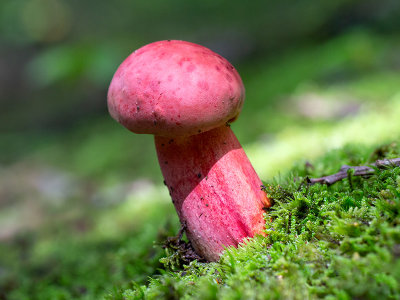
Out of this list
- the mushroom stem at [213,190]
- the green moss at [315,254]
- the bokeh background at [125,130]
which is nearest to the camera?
the green moss at [315,254]

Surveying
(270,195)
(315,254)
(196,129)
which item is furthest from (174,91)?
(315,254)

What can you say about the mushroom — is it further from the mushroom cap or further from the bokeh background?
the bokeh background

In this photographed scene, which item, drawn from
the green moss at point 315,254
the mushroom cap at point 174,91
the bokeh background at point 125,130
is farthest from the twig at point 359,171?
the mushroom cap at point 174,91

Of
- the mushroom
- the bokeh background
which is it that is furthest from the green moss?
the bokeh background

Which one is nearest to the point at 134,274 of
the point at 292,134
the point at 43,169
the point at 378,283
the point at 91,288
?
the point at 91,288

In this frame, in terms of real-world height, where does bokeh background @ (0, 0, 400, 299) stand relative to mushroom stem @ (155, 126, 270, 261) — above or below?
above

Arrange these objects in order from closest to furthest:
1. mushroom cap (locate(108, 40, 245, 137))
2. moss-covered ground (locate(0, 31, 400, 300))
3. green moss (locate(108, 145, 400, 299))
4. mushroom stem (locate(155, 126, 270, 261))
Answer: green moss (locate(108, 145, 400, 299)) < moss-covered ground (locate(0, 31, 400, 300)) < mushroom cap (locate(108, 40, 245, 137)) < mushroom stem (locate(155, 126, 270, 261))

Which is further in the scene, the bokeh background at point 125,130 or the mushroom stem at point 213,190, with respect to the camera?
the bokeh background at point 125,130

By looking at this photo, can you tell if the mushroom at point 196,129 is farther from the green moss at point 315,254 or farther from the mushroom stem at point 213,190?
the green moss at point 315,254

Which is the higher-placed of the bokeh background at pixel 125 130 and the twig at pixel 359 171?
the bokeh background at pixel 125 130
